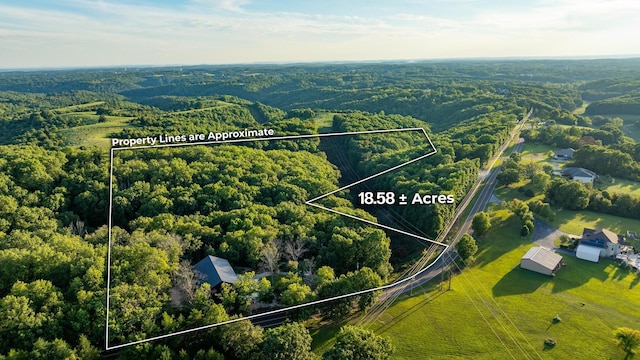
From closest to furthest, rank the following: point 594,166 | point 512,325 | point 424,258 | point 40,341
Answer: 1. point 40,341
2. point 512,325
3. point 424,258
4. point 594,166

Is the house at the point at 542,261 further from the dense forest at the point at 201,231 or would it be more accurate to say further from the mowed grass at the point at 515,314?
the dense forest at the point at 201,231

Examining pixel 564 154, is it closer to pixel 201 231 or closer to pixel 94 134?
pixel 201 231

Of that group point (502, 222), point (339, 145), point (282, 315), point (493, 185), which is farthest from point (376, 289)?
point (339, 145)

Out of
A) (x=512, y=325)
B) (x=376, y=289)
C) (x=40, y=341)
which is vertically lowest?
(x=512, y=325)

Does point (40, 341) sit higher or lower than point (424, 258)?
higher

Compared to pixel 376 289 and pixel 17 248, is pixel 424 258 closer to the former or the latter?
pixel 376 289

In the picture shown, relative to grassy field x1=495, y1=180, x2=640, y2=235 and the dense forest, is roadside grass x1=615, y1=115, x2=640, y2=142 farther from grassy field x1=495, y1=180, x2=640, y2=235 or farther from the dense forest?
grassy field x1=495, y1=180, x2=640, y2=235

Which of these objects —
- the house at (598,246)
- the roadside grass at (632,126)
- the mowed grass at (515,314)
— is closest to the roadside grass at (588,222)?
the house at (598,246)
